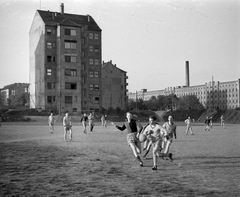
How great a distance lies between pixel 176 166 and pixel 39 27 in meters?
72.1

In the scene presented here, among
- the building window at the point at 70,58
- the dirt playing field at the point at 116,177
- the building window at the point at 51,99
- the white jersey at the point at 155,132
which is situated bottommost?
the dirt playing field at the point at 116,177

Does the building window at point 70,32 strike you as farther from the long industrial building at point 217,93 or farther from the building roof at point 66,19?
the long industrial building at point 217,93

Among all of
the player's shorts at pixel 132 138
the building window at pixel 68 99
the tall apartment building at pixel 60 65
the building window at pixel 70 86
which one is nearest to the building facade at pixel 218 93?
the tall apartment building at pixel 60 65

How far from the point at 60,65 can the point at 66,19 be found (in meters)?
10.7

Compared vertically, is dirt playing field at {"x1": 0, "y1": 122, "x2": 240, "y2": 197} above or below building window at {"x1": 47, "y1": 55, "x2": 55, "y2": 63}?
below

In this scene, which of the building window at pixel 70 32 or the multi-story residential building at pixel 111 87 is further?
the multi-story residential building at pixel 111 87

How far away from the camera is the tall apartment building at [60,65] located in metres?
74.8

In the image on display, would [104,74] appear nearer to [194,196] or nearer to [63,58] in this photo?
[63,58]

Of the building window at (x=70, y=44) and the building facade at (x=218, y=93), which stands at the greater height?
the building window at (x=70, y=44)

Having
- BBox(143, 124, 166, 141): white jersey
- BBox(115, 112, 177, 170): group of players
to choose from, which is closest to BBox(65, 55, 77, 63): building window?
BBox(115, 112, 177, 170): group of players

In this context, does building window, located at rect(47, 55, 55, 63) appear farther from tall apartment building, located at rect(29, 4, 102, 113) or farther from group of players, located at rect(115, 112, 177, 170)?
group of players, located at rect(115, 112, 177, 170)

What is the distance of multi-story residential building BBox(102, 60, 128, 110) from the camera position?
101812mm

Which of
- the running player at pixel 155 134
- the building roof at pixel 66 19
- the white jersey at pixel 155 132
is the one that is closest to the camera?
the running player at pixel 155 134

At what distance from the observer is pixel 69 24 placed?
76.4 meters
